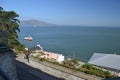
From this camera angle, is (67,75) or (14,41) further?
(14,41)

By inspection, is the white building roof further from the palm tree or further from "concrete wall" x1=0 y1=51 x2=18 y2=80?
"concrete wall" x1=0 y1=51 x2=18 y2=80

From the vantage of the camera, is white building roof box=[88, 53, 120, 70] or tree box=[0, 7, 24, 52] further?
white building roof box=[88, 53, 120, 70]

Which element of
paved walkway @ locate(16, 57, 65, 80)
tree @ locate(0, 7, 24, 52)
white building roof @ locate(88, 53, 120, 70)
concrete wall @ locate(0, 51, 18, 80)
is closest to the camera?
concrete wall @ locate(0, 51, 18, 80)

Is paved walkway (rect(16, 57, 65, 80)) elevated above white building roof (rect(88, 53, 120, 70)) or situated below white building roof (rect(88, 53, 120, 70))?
above

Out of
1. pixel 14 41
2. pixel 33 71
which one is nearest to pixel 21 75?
pixel 33 71

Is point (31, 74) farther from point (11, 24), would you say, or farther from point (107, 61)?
point (107, 61)

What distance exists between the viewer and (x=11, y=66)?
654 centimetres

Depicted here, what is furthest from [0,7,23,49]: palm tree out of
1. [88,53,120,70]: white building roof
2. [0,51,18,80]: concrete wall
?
[88,53,120,70]: white building roof

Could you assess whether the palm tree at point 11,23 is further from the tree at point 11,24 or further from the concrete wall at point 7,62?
the concrete wall at point 7,62

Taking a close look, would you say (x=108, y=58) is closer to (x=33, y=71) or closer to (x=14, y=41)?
(x=14, y=41)

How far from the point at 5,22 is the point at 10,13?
1.42 meters

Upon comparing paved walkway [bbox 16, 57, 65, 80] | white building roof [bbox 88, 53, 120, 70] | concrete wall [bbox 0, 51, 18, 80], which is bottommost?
white building roof [bbox 88, 53, 120, 70]

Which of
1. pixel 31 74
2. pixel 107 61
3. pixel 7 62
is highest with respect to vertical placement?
pixel 7 62

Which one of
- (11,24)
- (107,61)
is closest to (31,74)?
(11,24)
